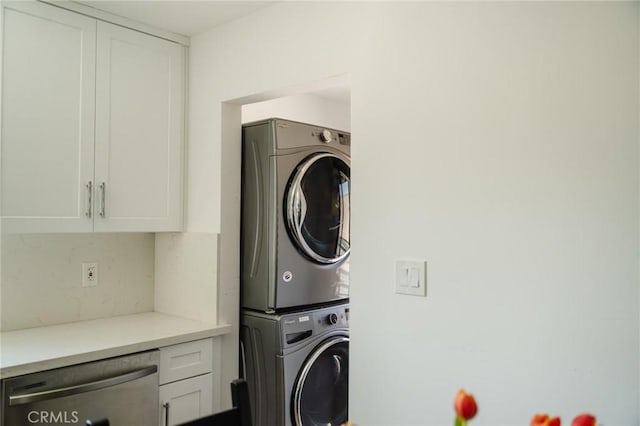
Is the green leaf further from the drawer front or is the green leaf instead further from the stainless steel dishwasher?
the drawer front

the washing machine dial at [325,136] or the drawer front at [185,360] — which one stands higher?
the washing machine dial at [325,136]

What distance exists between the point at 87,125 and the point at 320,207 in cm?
115

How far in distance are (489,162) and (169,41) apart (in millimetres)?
1773

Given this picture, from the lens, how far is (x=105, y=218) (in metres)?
2.33

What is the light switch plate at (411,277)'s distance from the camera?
1.69m

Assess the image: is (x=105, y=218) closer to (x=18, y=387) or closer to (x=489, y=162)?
(x=18, y=387)

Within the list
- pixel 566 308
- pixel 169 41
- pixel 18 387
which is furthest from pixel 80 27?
pixel 566 308

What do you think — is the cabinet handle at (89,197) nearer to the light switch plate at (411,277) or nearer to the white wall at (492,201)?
the white wall at (492,201)

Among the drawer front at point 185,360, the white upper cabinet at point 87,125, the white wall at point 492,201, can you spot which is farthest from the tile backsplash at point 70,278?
the white wall at point 492,201

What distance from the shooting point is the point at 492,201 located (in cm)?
154

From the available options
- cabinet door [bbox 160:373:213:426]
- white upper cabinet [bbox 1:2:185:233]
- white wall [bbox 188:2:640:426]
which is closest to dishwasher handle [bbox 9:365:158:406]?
cabinet door [bbox 160:373:213:426]

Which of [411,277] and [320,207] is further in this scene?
[320,207]

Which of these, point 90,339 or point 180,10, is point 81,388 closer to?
point 90,339

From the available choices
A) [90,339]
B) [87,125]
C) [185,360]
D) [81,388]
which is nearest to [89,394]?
[81,388]
